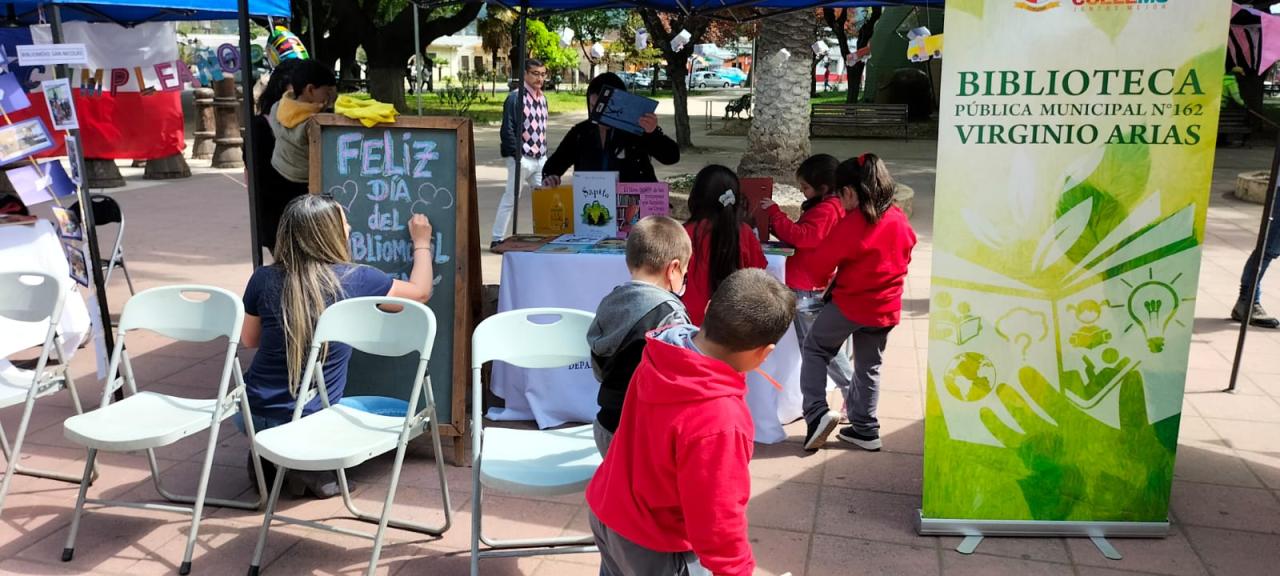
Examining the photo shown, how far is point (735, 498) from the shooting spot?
186cm

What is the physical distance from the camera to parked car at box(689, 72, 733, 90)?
46.9 meters

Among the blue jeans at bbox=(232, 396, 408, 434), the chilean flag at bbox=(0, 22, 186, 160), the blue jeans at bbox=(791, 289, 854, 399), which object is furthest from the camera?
the chilean flag at bbox=(0, 22, 186, 160)

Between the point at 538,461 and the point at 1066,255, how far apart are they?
1.84 metres

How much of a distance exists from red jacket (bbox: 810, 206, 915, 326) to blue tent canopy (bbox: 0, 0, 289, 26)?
11.6ft

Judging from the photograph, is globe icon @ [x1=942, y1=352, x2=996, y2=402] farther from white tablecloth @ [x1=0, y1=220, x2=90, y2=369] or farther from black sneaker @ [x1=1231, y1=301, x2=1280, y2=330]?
white tablecloth @ [x1=0, y1=220, x2=90, y2=369]

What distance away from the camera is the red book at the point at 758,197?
181 inches

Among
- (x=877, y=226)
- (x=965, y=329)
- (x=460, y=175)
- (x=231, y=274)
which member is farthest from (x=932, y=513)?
(x=231, y=274)

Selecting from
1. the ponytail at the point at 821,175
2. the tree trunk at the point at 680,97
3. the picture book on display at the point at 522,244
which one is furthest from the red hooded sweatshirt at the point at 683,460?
the tree trunk at the point at 680,97

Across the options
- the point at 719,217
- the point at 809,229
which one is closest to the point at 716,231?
the point at 719,217

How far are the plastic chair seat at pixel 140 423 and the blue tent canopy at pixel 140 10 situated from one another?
7.61 feet

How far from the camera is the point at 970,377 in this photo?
332cm

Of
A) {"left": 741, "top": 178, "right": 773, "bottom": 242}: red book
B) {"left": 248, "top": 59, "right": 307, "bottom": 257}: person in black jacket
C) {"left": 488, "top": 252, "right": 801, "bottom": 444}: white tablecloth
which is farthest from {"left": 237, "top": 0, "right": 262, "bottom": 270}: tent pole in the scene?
{"left": 741, "top": 178, "right": 773, "bottom": 242}: red book

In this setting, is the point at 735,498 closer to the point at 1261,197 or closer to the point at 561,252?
the point at 561,252

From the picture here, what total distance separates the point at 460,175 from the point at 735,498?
258 cm
